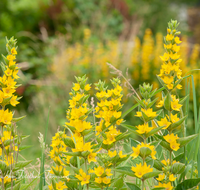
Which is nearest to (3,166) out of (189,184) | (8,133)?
(8,133)

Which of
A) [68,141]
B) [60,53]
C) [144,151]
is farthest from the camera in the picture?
[60,53]

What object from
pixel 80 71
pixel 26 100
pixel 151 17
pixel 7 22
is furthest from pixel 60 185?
pixel 151 17

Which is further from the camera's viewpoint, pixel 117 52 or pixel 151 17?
pixel 151 17

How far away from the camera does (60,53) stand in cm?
526

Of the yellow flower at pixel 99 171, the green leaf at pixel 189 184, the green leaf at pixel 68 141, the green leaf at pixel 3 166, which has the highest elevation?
the green leaf at pixel 68 141

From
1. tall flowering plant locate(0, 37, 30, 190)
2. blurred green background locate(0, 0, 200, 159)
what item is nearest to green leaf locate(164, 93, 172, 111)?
tall flowering plant locate(0, 37, 30, 190)

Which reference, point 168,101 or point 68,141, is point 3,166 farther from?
point 168,101

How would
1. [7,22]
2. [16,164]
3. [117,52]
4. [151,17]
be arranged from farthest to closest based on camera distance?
[151,17] → [7,22] → [117,52] → [16,164]

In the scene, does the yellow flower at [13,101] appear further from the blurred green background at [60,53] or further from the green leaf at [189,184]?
the blurred green background at [60,53]

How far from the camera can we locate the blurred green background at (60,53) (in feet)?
14.3

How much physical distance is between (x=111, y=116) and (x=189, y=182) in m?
0.41

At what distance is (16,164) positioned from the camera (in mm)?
1081

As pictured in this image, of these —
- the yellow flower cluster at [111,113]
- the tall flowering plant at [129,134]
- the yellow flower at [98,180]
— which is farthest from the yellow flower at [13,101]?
the yellow flower at [98,180]

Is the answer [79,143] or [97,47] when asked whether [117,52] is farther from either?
[79,143]
